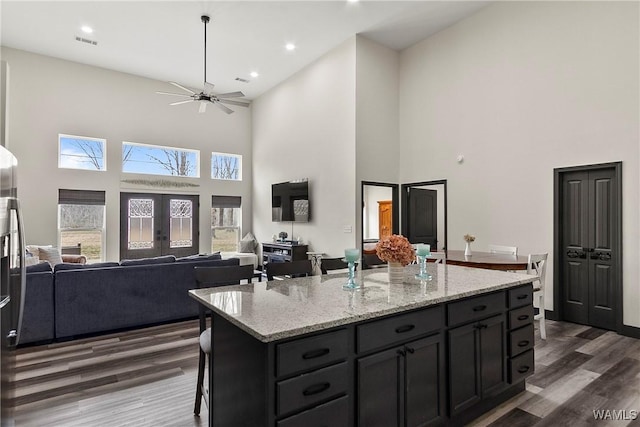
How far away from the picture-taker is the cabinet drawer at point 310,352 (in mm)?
1461

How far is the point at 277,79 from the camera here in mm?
8281

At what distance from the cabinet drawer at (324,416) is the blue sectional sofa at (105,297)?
8.07ft

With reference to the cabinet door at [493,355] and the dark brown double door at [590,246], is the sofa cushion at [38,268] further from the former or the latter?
the dark brown double door at [590,246]

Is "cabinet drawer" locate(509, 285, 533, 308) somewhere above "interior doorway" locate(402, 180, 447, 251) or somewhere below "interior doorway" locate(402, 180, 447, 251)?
below

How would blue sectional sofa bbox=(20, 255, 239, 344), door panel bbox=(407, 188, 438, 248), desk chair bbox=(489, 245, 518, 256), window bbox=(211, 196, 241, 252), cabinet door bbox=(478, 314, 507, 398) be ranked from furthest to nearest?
window bbox=(211, 196, 241, 252) → door panel bbox=(407, 188, 438, 248) → desk chair bbox=(489, 245, 518, 256) → blue sectional sofa bbox=(20, 255, 239, 344) → cabinet door bbox=(478, 314, 507, 398)

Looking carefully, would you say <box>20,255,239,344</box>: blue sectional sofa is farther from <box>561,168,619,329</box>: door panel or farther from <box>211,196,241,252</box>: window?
<box>561,168,619,329</box>: door panel

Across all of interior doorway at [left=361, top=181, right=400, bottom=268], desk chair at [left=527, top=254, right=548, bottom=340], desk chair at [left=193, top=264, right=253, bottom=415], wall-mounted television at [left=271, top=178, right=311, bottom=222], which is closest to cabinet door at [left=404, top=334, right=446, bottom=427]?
desk chair at [left=193, top=264, right=253, bottom=415]

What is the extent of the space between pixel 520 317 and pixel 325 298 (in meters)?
1.59

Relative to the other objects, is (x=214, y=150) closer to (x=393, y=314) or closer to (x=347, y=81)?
(x=347, y=81)

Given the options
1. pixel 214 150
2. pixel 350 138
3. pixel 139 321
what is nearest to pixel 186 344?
pixel 139 321

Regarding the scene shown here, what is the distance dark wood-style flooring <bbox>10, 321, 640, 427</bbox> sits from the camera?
7.77 feet

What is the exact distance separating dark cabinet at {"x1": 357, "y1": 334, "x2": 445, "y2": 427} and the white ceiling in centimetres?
524

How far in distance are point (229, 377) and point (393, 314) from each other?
90 centimetres

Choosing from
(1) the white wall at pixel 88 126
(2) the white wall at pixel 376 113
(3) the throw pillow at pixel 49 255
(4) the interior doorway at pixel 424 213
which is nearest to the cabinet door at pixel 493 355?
(2) the white wall at pixel 376 113
